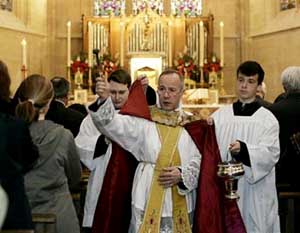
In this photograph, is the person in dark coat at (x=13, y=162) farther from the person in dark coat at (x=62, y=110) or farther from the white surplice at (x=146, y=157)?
the person in dark coat at (x=62, y=110)

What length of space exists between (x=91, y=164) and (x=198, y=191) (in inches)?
34.7

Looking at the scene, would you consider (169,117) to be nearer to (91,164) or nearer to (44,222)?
(91,164)

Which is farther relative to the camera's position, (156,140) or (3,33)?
(3,33)

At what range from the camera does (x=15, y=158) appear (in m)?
2.87

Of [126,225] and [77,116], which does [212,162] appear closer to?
[126,225]

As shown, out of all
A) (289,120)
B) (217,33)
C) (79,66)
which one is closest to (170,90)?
(289,120)

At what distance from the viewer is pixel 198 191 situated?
3824 mm

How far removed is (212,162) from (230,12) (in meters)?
9.67

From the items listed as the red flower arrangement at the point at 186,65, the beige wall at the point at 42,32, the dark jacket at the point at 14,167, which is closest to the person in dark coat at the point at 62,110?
the dark jacket at the point at 14,167

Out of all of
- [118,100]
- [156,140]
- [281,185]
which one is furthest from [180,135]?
[281,185]

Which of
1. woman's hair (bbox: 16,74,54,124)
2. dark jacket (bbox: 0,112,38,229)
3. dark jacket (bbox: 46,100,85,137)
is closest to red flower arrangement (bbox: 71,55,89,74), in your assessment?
dark jacket (bbox: 46,100,85,137)

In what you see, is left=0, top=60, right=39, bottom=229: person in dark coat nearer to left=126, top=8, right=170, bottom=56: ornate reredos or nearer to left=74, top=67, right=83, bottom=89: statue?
left=74, top=67, right=83, bottom=89: statue

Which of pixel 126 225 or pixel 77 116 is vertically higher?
pixel 77 116

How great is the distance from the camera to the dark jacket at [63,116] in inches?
197
